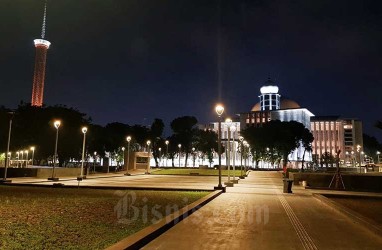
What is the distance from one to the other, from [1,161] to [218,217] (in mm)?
68279

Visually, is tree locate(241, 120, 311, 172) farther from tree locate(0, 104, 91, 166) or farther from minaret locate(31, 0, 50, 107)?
minaret locate(31, 0, 50, 107)

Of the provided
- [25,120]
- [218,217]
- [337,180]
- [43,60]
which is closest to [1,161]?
[25,120]

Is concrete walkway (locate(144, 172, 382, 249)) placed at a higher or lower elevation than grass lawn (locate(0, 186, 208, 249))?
lower

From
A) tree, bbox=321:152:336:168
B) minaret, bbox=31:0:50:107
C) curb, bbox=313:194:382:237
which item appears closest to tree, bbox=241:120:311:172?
tree, bbox=321:152:336:168

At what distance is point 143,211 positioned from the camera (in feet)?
44.0

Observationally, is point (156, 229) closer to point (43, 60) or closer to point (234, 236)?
point (234, 236)

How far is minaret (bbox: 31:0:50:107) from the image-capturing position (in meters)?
143

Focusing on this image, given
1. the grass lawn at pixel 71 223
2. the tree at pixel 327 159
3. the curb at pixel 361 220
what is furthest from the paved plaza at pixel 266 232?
the tree at pixel 327 159

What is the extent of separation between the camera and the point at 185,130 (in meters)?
105

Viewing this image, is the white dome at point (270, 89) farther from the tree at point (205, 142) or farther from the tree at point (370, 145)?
the tree at point (205, 142)

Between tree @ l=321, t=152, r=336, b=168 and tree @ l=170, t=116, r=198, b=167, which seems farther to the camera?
tree @ l=321, t=152, r=336, b=168

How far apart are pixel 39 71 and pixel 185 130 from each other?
76.5 meters

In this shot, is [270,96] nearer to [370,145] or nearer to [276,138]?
[370,145]

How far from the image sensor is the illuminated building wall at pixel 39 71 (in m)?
143
